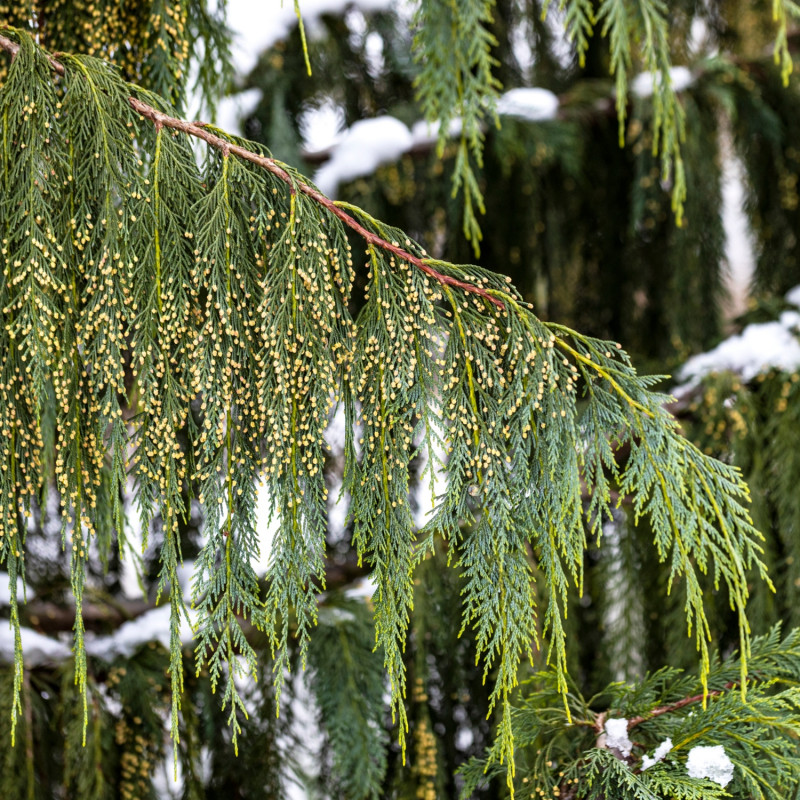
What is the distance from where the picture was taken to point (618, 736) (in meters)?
0.91

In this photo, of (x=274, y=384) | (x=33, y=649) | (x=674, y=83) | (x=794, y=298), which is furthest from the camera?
(x=674, y=83)

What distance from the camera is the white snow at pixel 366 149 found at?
166 centimetres

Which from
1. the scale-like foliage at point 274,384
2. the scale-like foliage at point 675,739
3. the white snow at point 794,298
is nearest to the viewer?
the scale-like foliage at point 274,384

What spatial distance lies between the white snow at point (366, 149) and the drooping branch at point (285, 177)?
91 cm

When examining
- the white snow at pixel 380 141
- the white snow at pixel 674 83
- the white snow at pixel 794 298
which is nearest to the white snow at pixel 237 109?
the white snow at pixel 380 141

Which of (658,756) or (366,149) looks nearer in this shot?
(658,756)

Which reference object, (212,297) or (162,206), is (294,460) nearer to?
(212,297)

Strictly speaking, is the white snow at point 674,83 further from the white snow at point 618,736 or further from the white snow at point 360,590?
the white snow at point 618,736

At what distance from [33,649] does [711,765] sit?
120cm

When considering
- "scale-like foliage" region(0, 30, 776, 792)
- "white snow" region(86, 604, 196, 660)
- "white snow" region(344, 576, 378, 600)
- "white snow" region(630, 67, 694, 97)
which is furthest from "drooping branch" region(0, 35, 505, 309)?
"white snow" region(630, 67, 694, 97)

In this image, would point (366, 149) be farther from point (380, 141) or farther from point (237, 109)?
point (237, 109)

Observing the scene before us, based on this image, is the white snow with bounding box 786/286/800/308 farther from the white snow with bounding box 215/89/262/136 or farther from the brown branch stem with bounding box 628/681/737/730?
the white snow with bounding box 215/89/262/136

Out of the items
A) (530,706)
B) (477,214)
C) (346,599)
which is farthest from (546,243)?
(530,706)

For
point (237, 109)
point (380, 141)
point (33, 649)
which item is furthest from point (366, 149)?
point (33, 649)
